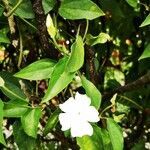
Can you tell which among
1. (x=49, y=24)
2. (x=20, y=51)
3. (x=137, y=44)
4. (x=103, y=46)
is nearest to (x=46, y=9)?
(x=49, y=24)

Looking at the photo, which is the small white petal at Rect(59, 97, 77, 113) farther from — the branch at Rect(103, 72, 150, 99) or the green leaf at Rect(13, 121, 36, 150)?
the branch at Rect(103, 72, 150, 99)

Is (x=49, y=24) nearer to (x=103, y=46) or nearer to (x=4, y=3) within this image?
(x=4, y=3)

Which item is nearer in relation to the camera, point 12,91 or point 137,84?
point 12,91

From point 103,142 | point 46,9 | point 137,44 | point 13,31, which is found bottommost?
point 137,44

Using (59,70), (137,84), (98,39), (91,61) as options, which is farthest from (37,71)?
(137,84)

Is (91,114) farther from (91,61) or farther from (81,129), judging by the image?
(91,61)

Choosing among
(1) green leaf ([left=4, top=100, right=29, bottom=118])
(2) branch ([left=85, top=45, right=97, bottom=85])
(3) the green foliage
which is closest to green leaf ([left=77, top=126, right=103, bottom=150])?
(3) the green foliage

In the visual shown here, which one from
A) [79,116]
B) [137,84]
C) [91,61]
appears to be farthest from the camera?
[137,84]
